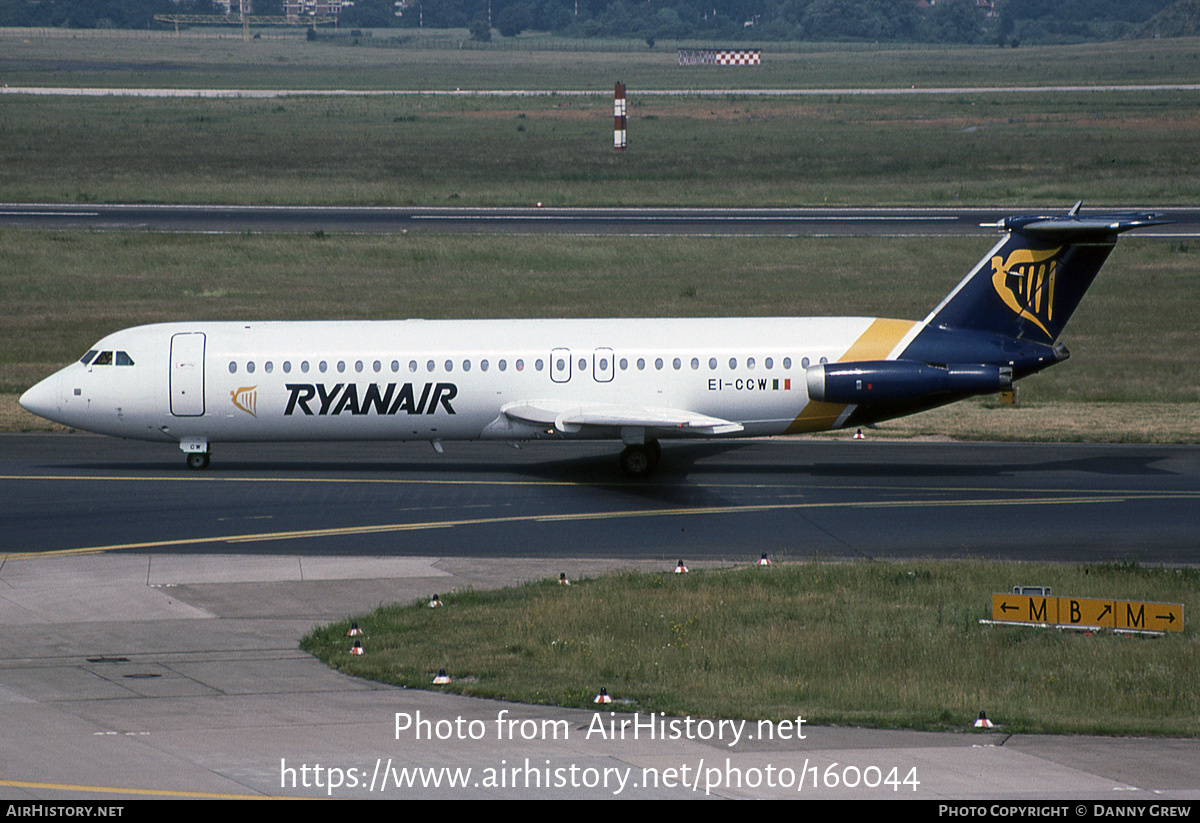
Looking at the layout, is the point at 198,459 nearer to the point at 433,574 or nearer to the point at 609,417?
the point at 609,417

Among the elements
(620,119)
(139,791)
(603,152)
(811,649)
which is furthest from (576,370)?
(603,152)

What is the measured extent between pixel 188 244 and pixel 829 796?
59236mm

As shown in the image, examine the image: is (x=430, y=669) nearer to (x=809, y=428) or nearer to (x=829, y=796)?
(x=829, y=796)

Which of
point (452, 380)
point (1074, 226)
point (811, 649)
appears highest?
point (1074, 226)

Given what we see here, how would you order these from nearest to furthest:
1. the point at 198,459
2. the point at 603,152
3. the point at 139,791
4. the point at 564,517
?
the point at 139,791 < the point at 564,517 < the point at 198,459 < the point at 603,152

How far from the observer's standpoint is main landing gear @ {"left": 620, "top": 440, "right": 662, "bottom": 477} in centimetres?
3369

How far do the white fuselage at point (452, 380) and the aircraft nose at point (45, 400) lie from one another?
2 centimetres

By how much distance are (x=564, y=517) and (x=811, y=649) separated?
10.6 meters

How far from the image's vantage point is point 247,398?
3356cm

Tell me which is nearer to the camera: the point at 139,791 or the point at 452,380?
the point at 139,791

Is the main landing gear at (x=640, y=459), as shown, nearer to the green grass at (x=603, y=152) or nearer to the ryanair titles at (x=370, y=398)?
the ryanair titles at (x=370, y=398)

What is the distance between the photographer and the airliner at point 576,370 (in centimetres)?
3312

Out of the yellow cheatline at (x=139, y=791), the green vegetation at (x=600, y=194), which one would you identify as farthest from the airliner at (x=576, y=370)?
the yellow cheatline at (x=139, y=791)
